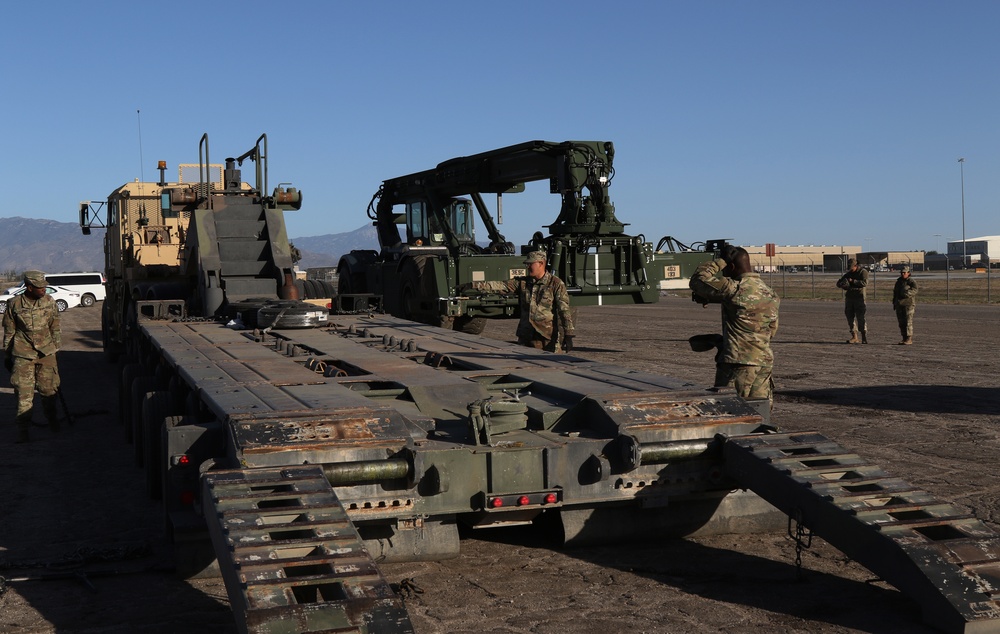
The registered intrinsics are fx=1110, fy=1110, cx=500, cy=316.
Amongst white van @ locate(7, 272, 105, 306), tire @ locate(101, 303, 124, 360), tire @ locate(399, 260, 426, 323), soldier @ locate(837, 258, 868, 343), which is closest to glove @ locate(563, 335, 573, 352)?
tire @ locate(399, 260, 426, 323)

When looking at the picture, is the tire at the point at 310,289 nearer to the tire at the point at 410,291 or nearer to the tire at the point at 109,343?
the tire at the point at 109,343

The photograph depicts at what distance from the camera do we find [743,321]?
8008 mm

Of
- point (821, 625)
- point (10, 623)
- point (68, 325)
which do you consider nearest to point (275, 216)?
point (10, 623)

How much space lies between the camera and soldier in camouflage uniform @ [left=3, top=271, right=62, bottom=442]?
1124 cm

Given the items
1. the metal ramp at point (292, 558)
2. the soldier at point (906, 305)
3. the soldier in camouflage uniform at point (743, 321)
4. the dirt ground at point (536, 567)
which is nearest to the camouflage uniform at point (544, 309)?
the dirt ground at point (536, 567)

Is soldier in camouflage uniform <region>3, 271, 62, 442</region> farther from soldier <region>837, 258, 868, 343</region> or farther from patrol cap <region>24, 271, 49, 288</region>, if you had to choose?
soldier <region>837, 258, 868, 343</region>

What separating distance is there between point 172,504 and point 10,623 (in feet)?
3.24

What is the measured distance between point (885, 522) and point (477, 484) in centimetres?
207

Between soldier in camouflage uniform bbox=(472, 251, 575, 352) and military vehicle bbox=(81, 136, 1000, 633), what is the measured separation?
8.43 feet

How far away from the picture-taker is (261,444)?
5621mm

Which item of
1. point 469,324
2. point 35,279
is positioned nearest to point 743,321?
point 35,279

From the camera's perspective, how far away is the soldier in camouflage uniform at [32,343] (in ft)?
36.9

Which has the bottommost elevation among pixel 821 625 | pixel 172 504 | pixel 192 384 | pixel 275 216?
pixel 821 625

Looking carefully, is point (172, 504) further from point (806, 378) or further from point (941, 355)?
point (941, 355)
